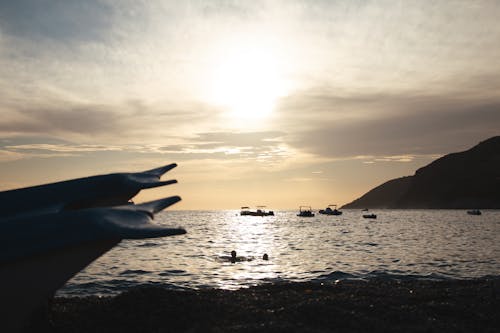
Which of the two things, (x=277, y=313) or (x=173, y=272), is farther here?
(x=173, y=272)

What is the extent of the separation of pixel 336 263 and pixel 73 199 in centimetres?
2834

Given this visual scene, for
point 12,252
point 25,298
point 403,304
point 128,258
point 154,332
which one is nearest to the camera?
point 12,252

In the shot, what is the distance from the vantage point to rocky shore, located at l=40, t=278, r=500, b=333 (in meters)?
12.2

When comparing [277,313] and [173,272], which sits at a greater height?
[277,313]

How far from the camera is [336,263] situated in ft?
115

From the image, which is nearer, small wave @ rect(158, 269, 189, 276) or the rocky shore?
the rocky shore

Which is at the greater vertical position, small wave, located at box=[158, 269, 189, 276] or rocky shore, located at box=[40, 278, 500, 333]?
rocky shore, located at box=[40, 278, 500, 333]

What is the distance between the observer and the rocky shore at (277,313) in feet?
39.9

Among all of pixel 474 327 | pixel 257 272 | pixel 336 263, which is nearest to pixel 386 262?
pixel 336 263

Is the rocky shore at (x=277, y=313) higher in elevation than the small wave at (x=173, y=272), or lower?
higher

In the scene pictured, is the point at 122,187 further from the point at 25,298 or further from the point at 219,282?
the point at 219,282

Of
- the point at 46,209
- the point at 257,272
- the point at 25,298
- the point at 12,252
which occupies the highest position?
the point at 46,209

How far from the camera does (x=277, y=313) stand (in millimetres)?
13625

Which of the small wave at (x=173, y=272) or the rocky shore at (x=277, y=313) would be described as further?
the small wave at (x=173, y=272)
